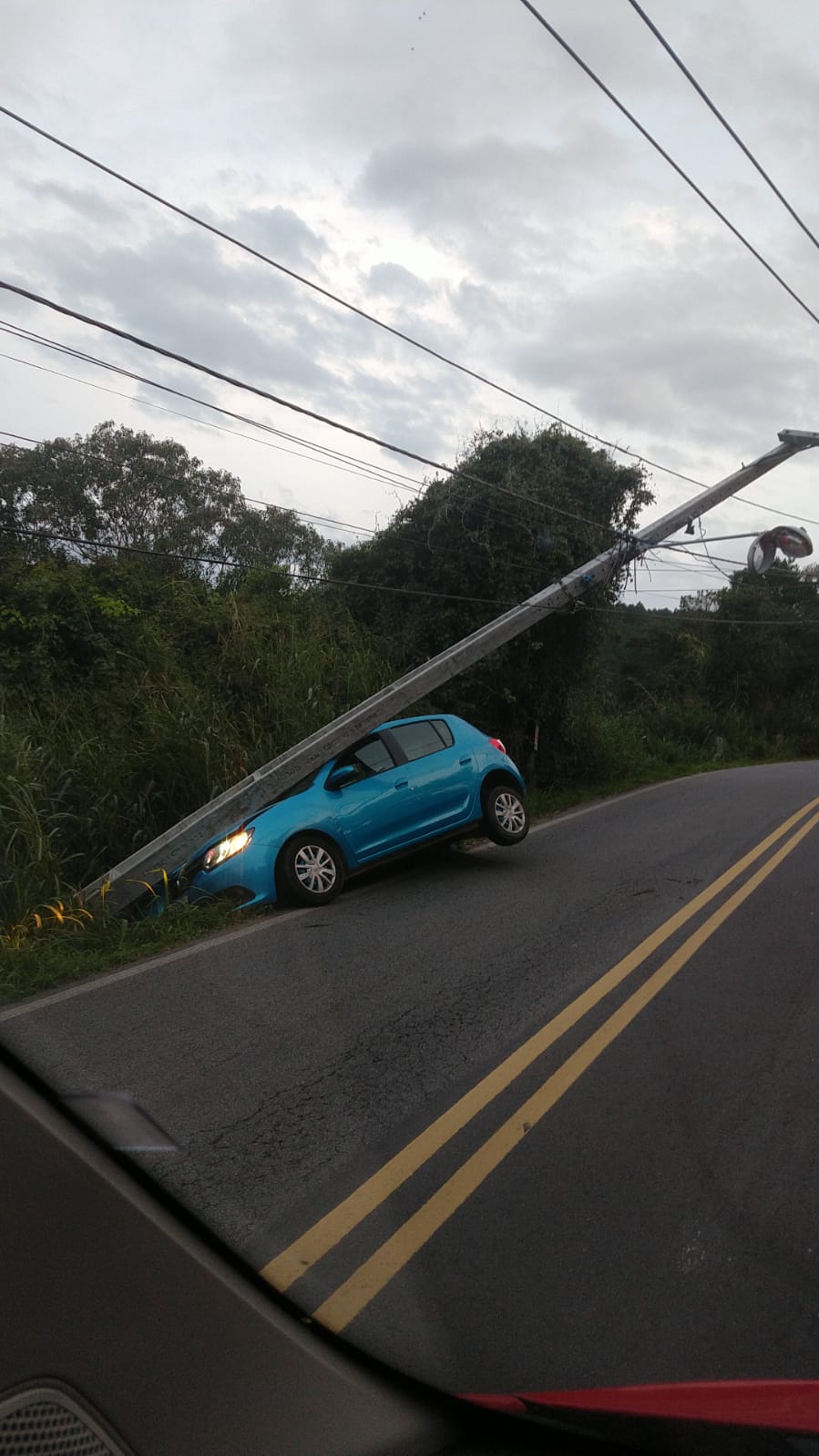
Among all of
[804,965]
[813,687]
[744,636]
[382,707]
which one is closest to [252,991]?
[804,965]

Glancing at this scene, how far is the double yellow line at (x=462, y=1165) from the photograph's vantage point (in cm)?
329

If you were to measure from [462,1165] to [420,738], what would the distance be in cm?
718

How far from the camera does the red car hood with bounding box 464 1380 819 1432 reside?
6.55 ft

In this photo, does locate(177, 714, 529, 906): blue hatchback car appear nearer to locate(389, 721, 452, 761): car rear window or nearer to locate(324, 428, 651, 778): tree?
locate(389, 721, 452, 761): car rear window

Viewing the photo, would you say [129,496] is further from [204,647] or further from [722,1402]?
[722,1402]

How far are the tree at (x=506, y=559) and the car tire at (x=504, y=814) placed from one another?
683 cm

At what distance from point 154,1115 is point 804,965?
4.52 meters

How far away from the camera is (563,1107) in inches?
A: 186

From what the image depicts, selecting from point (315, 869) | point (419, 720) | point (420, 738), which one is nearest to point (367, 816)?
point (315, 869)

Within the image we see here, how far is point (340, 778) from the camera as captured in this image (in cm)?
1016

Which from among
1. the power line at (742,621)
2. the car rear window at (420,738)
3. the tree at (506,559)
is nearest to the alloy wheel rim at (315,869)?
the car rear window at (420,738)

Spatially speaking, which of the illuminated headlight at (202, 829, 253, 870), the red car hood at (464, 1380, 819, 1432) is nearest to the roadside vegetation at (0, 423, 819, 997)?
the illuminated headlight at (202, 829, 253, 870)

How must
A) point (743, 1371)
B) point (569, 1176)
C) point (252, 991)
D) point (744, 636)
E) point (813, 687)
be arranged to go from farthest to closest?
1. point (813, 687)
2. point (744, 636)
3. point (252, 991)
4. point (569, 1176)
5. point (743, 1371)

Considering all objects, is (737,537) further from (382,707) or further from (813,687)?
(813,687)
